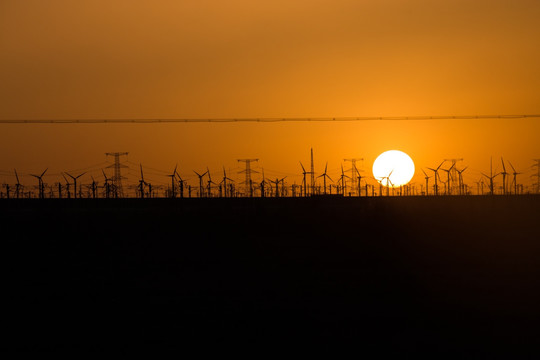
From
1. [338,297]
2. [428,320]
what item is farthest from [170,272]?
[428,320]

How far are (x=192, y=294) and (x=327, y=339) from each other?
815cm

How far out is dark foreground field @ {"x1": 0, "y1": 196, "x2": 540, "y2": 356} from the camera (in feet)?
67.1

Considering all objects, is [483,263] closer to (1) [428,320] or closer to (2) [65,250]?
(1) [428,320]

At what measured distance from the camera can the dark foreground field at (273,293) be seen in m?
20.4

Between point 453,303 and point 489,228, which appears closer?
point 453,303

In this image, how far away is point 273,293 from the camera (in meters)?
27.1

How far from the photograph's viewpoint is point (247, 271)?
109 ft

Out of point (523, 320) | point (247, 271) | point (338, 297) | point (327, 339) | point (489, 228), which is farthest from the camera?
point (489, 228)

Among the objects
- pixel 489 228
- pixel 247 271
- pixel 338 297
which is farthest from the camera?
pixel 489 228

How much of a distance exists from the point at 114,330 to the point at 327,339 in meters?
5.98

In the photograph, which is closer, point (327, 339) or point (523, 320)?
point (327, 339)

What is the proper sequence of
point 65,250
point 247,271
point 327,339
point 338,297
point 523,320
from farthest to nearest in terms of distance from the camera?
point 65,250
point 247,271
point 338,297
point 523,320
point 327,339

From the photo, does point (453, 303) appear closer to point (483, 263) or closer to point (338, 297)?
point (338, 297)

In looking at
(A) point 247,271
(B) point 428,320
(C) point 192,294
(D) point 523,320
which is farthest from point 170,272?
(D) point 523,320
